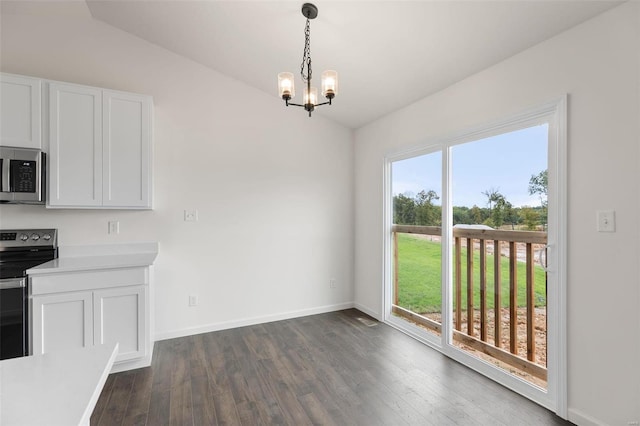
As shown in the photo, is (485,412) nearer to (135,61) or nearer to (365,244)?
(365,244)

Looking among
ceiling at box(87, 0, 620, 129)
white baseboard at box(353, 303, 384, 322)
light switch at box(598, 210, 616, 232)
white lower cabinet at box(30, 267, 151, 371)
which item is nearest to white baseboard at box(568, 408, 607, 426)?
light switch at box(598, 210, 616, 232)

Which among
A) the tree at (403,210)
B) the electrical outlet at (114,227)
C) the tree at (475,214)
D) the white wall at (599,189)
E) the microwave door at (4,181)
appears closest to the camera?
the white wall at (599,189)

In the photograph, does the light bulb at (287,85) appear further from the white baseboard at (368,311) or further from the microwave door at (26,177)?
the white baseboard at (368,311)

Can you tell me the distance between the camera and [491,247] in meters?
2.61

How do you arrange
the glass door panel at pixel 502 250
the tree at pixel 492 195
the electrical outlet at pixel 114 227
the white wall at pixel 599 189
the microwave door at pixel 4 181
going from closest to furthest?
the white wall at pixel 599 189 → the glass door panel at pixel 502 250 → the microwave door at pixel 4 181 → the tree at pixel 492 195 → the electrical outlet at pixel 114 227

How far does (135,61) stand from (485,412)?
4.38 m

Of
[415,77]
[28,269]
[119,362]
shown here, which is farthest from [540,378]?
[28,269]

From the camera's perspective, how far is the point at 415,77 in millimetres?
2801

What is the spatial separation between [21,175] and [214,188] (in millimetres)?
1582

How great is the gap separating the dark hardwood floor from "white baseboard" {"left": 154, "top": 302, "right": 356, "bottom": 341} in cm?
9

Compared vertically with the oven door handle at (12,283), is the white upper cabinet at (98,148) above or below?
above

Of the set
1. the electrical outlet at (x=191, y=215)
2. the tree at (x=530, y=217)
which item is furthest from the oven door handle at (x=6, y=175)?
the tree at (x=530, y=217)

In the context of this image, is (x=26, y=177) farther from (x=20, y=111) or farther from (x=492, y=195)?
(x=492, y=195)

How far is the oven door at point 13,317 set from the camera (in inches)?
84.8
